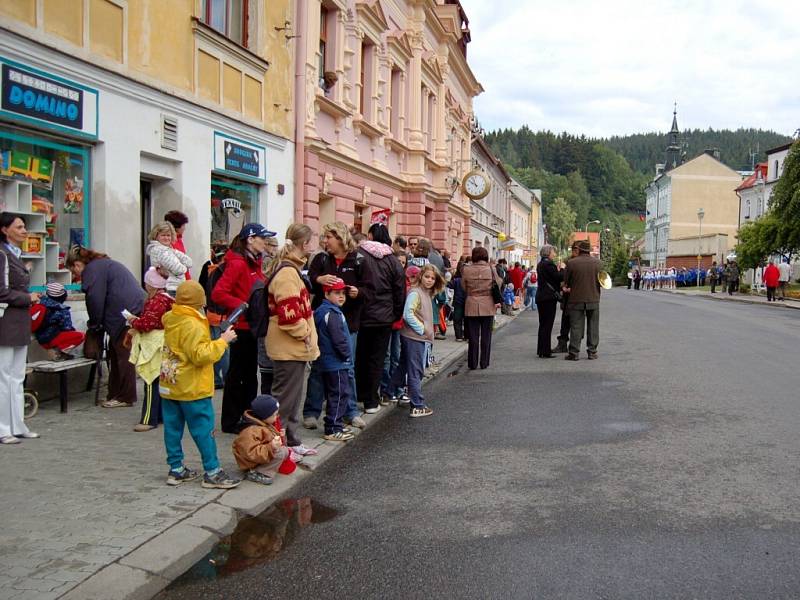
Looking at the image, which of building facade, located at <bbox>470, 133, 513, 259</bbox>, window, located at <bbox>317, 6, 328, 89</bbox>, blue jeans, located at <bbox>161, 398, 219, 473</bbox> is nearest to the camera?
blue jeans, located at <bbox>161, 398, 219, 473</bbox>

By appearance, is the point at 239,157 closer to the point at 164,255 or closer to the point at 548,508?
the point at 164,255

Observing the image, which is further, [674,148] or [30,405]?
[674,148]

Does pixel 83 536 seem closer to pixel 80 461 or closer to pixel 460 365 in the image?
pixel 80 461

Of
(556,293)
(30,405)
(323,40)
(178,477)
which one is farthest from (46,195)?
(323,40)

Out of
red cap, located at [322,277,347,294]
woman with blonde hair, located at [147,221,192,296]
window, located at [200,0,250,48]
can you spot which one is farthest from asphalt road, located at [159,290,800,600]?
window, located at [200,0,250,48]

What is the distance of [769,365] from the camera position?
12.0 m

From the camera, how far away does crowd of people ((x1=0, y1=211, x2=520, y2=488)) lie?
5.51 m

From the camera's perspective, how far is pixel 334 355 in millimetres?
7113

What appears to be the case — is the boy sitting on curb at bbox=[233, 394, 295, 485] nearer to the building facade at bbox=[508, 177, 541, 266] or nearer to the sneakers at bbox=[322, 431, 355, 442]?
the sneakers at bbox=[322, 431, 355, 442]

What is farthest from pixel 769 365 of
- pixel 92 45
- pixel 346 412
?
pixel 92 45

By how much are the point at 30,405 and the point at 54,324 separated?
874 mm

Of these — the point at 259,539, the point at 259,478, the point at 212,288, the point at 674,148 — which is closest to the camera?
the point at 259,539

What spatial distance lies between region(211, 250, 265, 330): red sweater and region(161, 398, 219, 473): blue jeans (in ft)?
5.99

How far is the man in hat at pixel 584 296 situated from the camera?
13.2 metres
